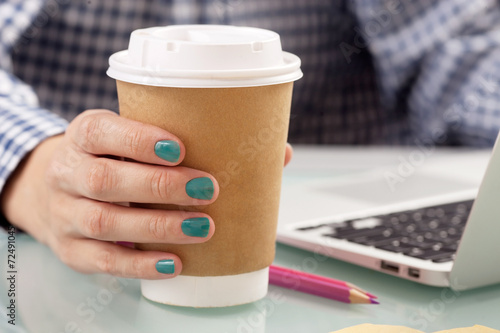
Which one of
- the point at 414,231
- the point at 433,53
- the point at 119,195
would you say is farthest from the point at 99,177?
the point at 433,53

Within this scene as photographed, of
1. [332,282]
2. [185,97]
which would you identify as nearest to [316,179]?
[332,282]

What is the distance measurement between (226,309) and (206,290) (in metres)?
0.03

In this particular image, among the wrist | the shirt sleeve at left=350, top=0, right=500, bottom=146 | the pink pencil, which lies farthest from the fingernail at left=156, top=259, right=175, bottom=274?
the shirt sleeve at left=350, top=0, right=500, bottom=146

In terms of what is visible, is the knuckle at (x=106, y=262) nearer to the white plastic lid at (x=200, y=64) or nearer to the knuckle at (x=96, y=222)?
the knuckle at (x=96, y=222)

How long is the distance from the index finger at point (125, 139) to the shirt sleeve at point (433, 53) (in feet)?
3.19

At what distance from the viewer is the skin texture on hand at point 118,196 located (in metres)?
0.48

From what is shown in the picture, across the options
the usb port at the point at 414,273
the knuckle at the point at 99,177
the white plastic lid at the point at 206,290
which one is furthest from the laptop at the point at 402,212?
the knuckle at the point at 99,177

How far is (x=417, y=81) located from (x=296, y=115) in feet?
1.04

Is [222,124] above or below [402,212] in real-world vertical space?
above

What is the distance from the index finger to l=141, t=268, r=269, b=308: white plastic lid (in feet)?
0.36

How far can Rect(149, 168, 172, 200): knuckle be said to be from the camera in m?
0.47

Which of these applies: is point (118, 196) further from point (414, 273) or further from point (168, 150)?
point (414, 273)

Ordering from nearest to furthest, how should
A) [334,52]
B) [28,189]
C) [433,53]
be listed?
[28,189], [433,53], [334,52]

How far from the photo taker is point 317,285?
0.55 m
